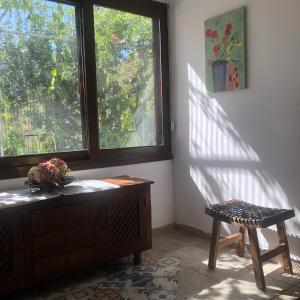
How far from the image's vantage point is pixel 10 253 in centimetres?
213

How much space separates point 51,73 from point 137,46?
3.05 feet

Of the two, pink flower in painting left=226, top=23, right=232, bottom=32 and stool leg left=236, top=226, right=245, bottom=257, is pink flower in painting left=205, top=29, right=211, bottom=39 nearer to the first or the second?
pink flower in painting left=226, top=23, right=232, bottom=32

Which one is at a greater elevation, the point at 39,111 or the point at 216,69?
the point at 216,69

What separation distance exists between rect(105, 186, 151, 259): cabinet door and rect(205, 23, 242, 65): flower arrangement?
130 cm

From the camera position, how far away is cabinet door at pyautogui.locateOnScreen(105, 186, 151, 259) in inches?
101

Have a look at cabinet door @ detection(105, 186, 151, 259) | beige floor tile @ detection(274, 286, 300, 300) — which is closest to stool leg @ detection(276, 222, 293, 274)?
beige floor tile @ detection(274, 286, 300, 300)

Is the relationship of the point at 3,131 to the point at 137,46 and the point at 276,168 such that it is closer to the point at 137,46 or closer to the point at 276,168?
the point at 137,46

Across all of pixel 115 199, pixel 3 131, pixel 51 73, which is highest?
pixel 51 73

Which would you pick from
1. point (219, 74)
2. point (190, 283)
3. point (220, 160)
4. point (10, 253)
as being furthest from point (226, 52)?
point (10, 253)

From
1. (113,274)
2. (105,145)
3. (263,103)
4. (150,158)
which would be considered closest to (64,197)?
(113,274)

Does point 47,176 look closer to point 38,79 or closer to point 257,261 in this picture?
point 38,79

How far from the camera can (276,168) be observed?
2660mm

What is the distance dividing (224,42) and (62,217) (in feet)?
6.31

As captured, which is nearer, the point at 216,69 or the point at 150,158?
the point at 216,69
